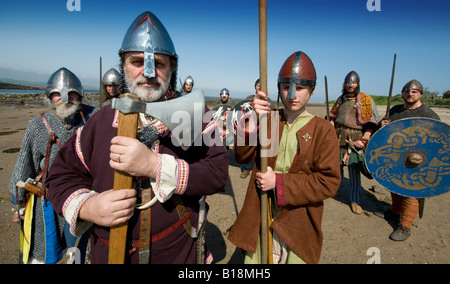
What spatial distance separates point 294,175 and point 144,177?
1.06 metres

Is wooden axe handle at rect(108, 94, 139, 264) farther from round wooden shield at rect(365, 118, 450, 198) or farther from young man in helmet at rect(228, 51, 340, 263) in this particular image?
round wooden shield at rect(365, 118, 450, 198)

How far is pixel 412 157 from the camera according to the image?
283 cm

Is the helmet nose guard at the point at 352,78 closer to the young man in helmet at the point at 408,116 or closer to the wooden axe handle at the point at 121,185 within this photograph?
the young man in helmet at the point at 408,116

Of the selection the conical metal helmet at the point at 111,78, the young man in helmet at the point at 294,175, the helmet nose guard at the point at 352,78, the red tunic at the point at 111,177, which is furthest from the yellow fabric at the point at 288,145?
the conical metal helmet at the point at 111,78

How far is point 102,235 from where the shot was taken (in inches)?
54.1

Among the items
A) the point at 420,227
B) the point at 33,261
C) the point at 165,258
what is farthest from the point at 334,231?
the point at 33,261

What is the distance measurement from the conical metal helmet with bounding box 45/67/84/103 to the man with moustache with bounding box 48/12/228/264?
5.52 feet

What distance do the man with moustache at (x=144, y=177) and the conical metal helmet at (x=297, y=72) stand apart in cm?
79

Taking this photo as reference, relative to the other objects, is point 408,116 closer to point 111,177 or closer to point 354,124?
point 354,124

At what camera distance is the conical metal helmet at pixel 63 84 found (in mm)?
2709

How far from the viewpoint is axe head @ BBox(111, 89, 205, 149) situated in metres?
1.10

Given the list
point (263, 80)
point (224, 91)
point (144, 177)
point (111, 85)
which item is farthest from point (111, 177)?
point (224, 91)
